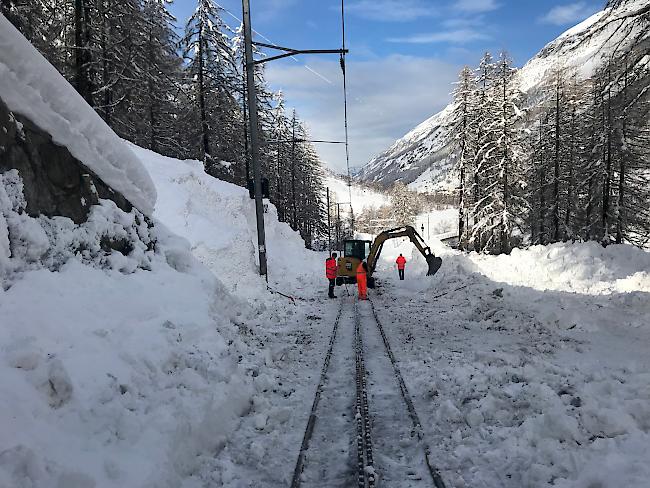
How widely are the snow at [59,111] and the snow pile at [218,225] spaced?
19.6ft

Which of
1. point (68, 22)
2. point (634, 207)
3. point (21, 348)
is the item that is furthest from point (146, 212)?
point (634, 207)

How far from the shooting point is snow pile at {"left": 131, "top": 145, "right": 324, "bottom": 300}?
15.6 metres

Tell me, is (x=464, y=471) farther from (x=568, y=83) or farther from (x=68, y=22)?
(x=568, y=83)

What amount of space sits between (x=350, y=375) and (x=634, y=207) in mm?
27793

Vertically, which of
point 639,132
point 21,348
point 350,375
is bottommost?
point 350,375

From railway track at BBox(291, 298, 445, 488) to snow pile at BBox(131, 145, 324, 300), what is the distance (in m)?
6.80

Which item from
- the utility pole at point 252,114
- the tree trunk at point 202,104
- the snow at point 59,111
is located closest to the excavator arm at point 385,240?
the utility pole at point 252,114

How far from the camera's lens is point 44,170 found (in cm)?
629

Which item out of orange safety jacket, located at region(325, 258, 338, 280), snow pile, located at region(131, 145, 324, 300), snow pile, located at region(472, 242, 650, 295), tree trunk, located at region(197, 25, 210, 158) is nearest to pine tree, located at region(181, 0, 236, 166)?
tree trunk, located at region(197, 25, 210, 158)

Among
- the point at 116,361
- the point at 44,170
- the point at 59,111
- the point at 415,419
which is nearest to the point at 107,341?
the point at 116,361

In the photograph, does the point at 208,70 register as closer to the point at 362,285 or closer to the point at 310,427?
the point at 362,285

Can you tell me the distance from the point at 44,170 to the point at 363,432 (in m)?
6.04

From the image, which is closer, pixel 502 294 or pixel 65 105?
pixel 65 105

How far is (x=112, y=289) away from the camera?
6289mm
